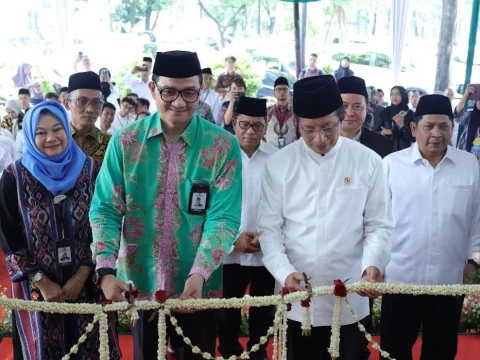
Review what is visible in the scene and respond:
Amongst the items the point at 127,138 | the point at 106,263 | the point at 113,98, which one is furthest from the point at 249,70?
the point at 106,263

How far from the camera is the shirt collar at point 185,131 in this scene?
7.54 feet

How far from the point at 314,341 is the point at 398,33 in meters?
9.91

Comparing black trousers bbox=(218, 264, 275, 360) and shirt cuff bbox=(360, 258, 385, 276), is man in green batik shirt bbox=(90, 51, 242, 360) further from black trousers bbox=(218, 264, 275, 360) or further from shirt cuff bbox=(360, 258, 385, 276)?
black trousers bbox=(218, 264, 275, 360)

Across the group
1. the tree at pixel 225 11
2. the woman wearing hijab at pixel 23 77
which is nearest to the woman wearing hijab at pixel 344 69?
the tree at pixel 225 11

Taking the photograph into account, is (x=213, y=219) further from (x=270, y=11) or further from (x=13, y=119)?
(x=270, y=11)

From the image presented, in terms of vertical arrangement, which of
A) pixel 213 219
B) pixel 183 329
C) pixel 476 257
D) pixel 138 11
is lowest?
pixel 183 329

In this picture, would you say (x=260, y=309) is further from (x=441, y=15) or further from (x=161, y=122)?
(x=441, y=15)

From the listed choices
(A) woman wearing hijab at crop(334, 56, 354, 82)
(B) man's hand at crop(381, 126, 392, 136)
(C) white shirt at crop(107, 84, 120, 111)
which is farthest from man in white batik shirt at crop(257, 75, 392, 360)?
(A) woman wearing hijab at crop(334, 56, 354, 82)

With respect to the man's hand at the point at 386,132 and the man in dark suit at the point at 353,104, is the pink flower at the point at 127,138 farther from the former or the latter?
the man's hand at the point at 386,132

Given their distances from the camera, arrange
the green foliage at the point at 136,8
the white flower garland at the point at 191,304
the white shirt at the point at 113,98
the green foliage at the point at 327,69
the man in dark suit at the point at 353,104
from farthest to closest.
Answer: the green foliage at the point at 136,8 < the green foliage at the point at 327,69 < the white shirt at the point at 113,98 < the man in dark suit at the point at 353,104 < the white flower garland at the point at 191,304

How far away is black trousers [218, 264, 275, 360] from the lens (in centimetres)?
371

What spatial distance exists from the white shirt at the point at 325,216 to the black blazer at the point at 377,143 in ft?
3.82

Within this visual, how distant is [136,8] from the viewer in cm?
1287

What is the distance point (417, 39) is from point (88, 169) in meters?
10.9
